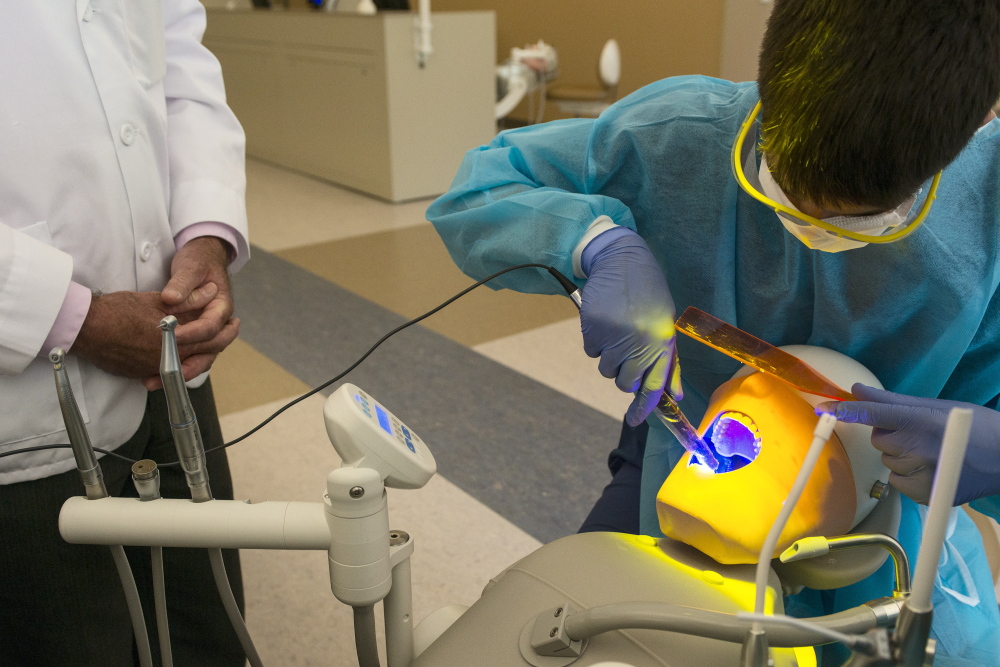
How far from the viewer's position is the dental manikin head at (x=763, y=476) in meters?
0.66

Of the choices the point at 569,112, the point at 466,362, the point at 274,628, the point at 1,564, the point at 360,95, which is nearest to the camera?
the point at 1,564

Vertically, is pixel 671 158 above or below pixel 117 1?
below

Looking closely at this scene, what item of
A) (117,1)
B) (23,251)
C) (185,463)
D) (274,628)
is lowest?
(274,628)

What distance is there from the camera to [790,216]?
0.68 m

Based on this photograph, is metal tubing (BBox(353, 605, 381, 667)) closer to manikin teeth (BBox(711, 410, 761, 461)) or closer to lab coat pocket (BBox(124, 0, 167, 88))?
manikin teeth (BBox(711, 410, 761, 461))

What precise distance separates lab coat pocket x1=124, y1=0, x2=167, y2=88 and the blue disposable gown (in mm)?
364

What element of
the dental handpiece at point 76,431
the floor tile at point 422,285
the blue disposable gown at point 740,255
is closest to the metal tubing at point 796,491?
the blue disposable gown at point 740,255

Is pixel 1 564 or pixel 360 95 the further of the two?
pixel 360 95

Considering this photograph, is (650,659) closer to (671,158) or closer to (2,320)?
(671,158)

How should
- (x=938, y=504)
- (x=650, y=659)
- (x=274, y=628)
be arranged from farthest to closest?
(x=274, y=628)
(x=650, y=659)
(x=938, y=504)

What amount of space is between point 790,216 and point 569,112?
4377mm

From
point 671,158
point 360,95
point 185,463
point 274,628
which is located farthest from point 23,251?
point 360,95

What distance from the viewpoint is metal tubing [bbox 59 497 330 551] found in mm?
594

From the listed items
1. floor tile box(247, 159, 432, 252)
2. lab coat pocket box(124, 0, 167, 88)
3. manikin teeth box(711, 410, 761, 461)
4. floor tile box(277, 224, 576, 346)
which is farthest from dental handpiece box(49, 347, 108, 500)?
floor tile box(247, 159, 432, 252)
